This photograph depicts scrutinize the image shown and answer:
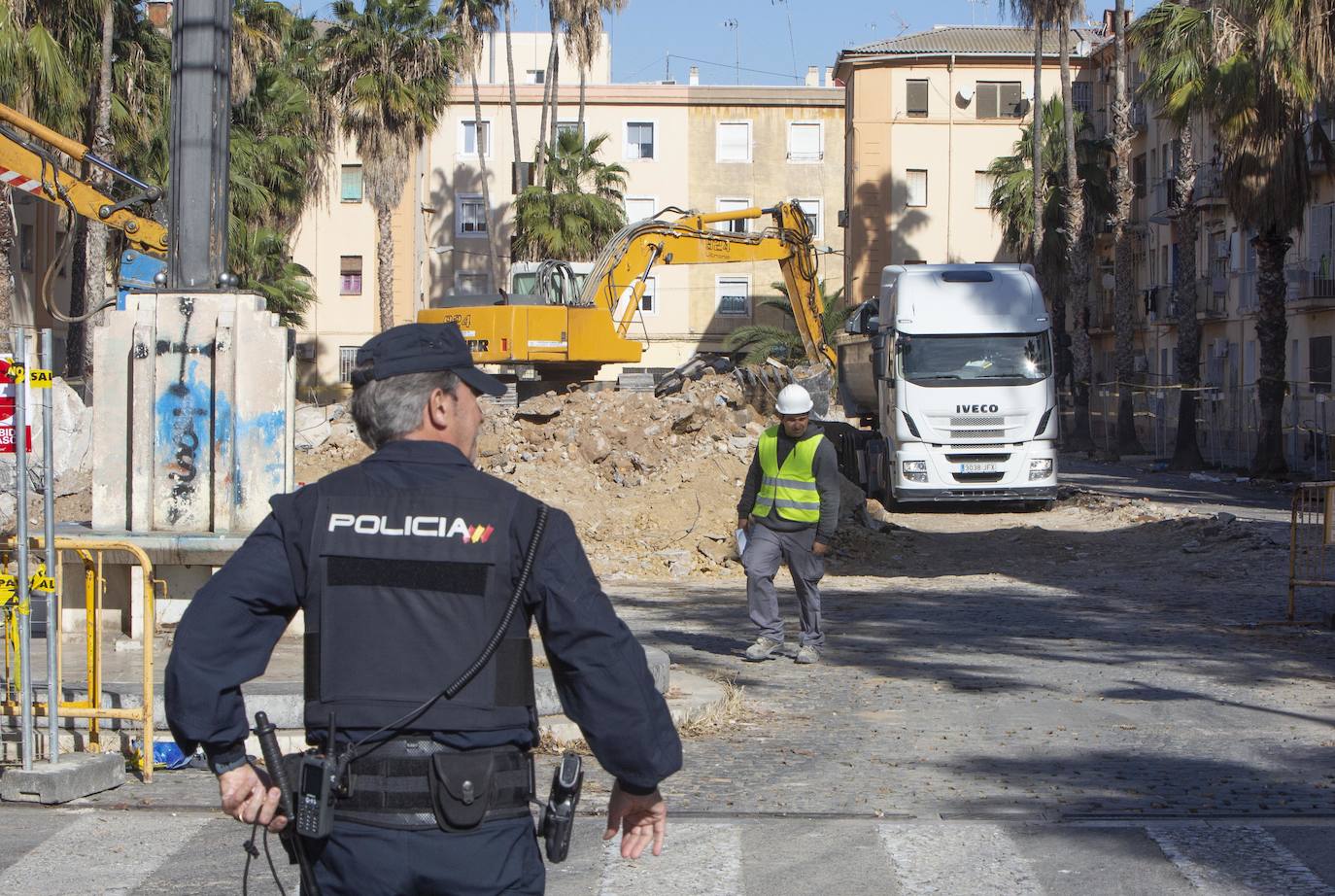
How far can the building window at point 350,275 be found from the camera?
5928cm

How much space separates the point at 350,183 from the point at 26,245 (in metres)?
19.2

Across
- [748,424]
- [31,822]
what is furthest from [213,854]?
[748,424]

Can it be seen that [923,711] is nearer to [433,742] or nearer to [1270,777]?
[1270,777]

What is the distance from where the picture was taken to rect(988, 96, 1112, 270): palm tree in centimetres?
4728

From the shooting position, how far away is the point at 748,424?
26.0m

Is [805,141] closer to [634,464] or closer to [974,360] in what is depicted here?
[974,360]

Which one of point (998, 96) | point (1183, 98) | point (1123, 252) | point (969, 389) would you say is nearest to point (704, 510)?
point (969, 389)

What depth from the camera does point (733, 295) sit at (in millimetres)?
60656

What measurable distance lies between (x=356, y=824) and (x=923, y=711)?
22.1ft

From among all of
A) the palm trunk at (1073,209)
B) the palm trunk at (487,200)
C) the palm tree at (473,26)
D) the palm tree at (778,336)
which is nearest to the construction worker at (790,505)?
the palm trunk at (1073,209)

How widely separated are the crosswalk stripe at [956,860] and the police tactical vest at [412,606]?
9.68 feet

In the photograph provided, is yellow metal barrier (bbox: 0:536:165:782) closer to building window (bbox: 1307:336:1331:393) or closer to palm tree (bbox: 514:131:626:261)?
building window (bbox: 1307:336:1331:393)

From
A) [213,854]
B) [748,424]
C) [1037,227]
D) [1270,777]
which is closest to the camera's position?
[213,854]

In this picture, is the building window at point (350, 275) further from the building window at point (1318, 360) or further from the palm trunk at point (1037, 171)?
the building window at point (1318, 360)
